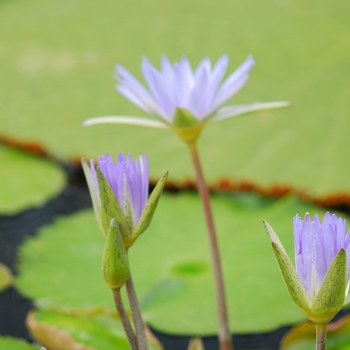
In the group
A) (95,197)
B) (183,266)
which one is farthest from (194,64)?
(95,197)

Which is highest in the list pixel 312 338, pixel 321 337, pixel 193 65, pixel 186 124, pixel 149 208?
pixel 193 65

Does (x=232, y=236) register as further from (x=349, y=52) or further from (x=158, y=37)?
(x=158, y=37)

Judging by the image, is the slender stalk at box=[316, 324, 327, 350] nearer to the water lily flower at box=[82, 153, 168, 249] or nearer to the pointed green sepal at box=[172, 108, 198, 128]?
the water lily flower at box=[82, 153, 168, 249]

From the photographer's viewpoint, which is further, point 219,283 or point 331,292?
point 219,283

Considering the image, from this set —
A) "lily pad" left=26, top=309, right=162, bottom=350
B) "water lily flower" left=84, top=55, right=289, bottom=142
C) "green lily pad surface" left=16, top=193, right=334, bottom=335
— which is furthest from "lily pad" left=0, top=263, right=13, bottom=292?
"water lily flower" left=84, top=55, right=289, bottom=142

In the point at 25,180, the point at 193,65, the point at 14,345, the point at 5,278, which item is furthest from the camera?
the point at 193,65

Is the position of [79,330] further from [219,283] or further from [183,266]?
[183,266]

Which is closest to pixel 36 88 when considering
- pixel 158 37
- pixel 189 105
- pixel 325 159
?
pixel 158 37
